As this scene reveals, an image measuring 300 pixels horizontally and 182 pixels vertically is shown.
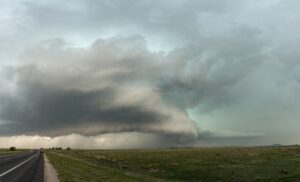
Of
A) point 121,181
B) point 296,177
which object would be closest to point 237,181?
point 296,177

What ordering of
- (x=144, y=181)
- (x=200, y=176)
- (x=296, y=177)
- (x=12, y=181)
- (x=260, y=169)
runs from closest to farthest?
(x=12, y=181)
(x=144, y=181)
(x=296, y=177)
(x=200, y=176)
(x=260, y=169)

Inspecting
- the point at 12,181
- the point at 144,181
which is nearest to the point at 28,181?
the point at 12,181

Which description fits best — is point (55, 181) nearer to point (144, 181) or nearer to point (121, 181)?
point (121, 181)

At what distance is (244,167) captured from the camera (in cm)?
5959

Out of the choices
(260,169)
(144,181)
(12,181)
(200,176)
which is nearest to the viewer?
(12,181)

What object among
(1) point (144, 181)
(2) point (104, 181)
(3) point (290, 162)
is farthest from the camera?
(3) point (290, 162)

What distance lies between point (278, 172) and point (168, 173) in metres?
15.1

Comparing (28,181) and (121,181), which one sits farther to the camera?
(121,181)

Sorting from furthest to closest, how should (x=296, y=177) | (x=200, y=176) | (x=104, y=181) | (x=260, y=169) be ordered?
(x=260, y=169) < (x=200, y=176) < (x=296, y=177) < (x=104, y=181)

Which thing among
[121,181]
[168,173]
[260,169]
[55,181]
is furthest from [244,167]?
[55,181]

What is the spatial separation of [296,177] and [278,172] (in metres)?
7.32

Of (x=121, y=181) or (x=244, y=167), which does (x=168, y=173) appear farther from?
(x=121, y=181)

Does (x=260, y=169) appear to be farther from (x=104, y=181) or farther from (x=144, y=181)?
(x=104, y=181)

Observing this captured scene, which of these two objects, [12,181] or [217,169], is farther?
[217,169]
